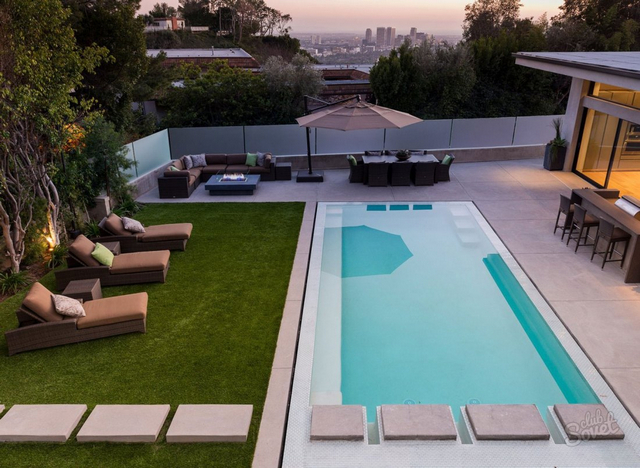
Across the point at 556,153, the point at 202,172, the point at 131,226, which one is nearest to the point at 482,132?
the point at 556,153

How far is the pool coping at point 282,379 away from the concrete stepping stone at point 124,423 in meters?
1.18

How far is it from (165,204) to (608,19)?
30077 mm

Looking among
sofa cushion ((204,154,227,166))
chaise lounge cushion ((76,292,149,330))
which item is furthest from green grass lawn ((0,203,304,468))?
sofa cushion ((204,154,227,166))

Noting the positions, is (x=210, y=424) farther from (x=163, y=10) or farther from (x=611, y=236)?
(x=163, y=10)

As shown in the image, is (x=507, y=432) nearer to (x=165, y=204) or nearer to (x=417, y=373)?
(x=417, y=373)

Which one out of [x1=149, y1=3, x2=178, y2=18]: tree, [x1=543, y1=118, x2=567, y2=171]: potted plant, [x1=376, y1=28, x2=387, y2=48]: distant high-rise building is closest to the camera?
[x1=543, y1=118, x2=567, y2=171]: potted plant

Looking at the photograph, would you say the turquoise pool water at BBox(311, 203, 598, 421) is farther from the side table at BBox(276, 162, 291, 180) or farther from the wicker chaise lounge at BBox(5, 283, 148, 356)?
the side table at BBox(276, 162, 291, 180)

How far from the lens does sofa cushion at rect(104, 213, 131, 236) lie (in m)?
9.85

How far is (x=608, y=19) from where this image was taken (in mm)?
29453

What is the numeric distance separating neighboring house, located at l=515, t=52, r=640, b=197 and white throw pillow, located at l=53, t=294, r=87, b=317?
11.5 meters

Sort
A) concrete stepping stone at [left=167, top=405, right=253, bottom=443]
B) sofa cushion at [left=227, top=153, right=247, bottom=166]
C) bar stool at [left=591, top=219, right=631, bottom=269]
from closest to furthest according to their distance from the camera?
concrete stepping stone at [left=167, top=405, right=253, bottom=443] < bar stool at [left=591, top=219, right=631, bottom=269] < sofa cushion at [left=227, top=153, right=247, bottom=166]

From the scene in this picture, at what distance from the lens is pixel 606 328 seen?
7.27 m

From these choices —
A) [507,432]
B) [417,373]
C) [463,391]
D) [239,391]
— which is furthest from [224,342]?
[507,432]

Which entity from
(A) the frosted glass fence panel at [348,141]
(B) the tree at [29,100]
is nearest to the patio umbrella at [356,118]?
(A) the frosted glass fence panel at [348,141]
